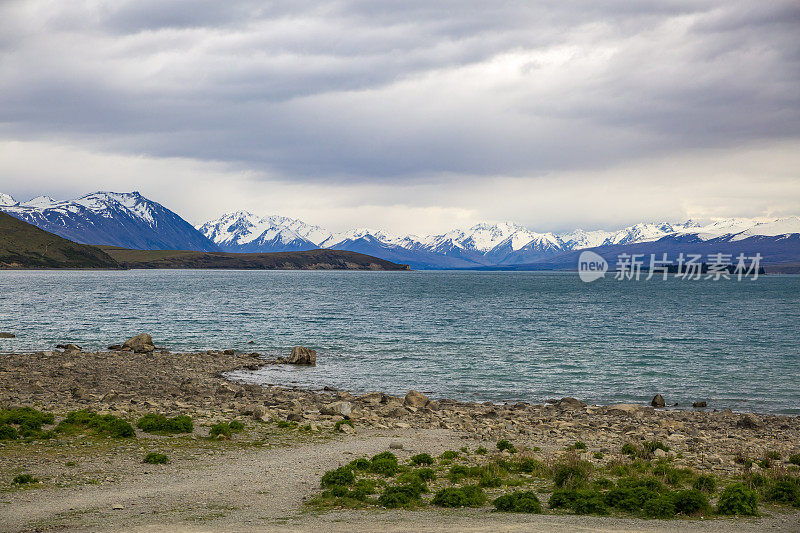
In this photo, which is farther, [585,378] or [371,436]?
[585,378]

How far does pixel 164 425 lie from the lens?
85.6ft

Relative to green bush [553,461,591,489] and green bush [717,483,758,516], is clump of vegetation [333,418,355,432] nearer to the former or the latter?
green bush [553,461,591,489]

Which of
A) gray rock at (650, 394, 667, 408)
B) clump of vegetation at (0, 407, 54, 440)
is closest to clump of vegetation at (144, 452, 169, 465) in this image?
clump of vegetation at (0, 407, 54, 440)

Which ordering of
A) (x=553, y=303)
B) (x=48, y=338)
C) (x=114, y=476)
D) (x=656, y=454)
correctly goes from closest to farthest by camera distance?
1. (x=114, y=476)
2. (x=656, y=454)
3. (x=48, y=338)
4. (x=553, y=303)

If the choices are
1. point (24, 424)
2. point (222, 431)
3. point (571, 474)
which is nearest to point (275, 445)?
point (222, 431)

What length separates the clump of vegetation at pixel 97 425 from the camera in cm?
2483

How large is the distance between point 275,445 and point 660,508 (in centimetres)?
1535

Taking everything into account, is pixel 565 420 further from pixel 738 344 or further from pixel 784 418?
pixel 738 344

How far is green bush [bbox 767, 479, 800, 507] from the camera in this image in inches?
707

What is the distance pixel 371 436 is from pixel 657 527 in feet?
48.7

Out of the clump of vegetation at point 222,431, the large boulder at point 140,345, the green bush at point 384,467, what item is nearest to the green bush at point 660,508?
the green bush at point 384,467

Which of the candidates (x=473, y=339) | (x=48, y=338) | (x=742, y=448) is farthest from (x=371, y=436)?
(x=48, y=338)

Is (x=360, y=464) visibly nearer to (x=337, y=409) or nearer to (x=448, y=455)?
(x=448, y=455)

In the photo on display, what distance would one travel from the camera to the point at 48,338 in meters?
66.9
